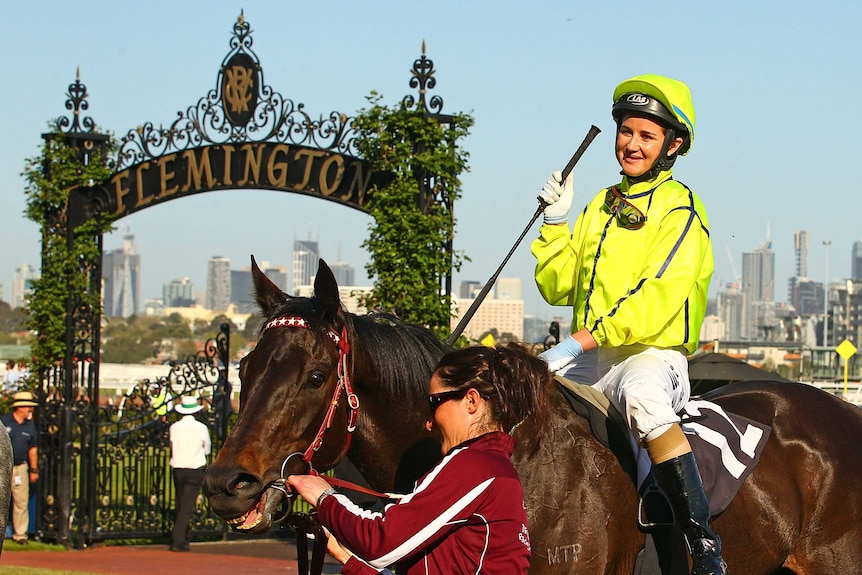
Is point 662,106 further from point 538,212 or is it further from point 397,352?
point 397,352

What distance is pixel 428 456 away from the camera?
3969 millimetres

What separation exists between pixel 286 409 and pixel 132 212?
898 cm

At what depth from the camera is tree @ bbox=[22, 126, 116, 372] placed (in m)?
12.0

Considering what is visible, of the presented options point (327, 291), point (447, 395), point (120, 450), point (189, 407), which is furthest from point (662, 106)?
point (120, 450)

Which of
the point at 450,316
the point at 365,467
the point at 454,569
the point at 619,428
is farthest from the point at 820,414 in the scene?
the point at 450,316

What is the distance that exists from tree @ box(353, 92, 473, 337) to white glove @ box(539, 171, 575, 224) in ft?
20.2

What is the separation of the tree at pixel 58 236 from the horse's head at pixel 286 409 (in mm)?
8809

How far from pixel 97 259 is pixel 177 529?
295cm

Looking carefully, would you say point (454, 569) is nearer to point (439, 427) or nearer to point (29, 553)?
point (439, 427)

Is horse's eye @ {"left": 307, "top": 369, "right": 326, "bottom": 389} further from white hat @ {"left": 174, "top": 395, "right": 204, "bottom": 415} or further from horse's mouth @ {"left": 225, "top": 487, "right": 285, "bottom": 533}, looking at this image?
white hat @ {"left": 174, "top": 395, "right": 204, "bottom": 415}

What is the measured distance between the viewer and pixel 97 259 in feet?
40.1

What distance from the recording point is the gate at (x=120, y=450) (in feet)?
39.7

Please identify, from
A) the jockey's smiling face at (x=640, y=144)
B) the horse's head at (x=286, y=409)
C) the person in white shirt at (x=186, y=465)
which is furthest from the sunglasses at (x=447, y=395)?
the person in white shirt at (x=186, y=465)

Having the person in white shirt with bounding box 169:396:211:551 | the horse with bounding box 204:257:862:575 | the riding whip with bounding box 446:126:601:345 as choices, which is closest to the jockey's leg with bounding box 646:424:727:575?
the horse with bounding box 204:257:862:575
